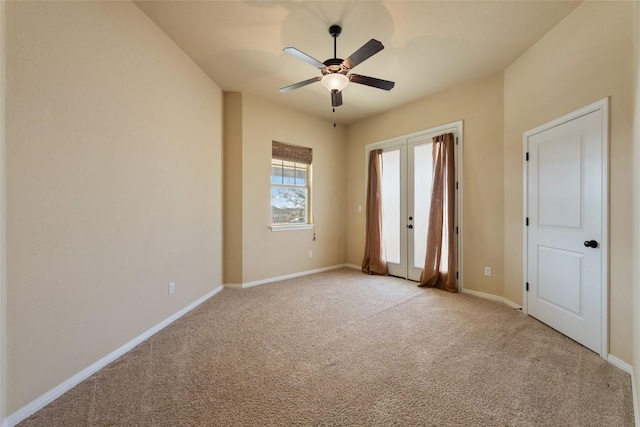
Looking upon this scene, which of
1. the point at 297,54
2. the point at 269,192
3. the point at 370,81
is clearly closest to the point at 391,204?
the point at 269,192

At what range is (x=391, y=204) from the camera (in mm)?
4699

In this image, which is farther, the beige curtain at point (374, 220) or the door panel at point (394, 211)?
the beige curtain at point (374, 220)

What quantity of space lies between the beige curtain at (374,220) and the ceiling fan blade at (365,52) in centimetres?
265

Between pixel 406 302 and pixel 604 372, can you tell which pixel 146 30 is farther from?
pixel 604 372

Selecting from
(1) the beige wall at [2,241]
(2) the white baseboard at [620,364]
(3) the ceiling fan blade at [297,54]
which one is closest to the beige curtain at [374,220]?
(3) the ceiling fan blade at [297,54]

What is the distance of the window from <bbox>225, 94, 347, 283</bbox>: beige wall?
123 millimetres

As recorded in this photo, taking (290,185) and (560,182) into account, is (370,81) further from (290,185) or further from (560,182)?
(290,185)

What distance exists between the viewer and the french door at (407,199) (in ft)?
13.8

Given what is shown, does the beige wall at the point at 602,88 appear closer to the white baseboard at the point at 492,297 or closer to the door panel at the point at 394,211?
the white baseboard at the point at 492,297

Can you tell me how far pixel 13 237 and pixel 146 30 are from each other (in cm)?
207

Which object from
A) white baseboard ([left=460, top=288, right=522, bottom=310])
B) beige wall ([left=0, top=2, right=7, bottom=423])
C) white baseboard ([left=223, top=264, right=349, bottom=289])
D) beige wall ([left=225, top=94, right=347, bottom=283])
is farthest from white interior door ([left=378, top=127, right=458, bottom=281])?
beige wall ([left=0, top=2, right=7, bottom=423])

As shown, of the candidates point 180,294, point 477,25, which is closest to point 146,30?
point 180,294

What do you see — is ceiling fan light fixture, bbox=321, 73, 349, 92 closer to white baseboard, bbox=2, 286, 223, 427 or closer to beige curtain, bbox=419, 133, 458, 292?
beige curtain, bbox=419, 133, 458, 292

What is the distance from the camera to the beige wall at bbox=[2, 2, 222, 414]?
1501mm
